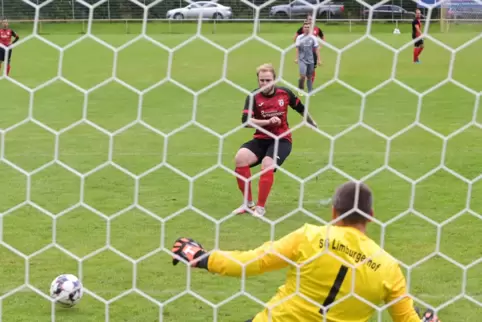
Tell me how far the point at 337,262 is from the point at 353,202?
25 cm

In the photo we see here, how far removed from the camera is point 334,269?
333 centimetres

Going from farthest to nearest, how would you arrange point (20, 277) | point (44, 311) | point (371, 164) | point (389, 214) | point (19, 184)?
point (371, 164) → point (19, 184) → point (389, 214) → point (20, 277) → point (44, 311)

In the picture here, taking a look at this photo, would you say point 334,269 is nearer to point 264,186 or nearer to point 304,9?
point 264,186

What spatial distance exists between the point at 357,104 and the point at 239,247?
8.15m

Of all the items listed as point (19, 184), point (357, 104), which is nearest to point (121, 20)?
point (19, 184)

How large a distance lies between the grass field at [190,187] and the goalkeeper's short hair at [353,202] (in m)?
0.23

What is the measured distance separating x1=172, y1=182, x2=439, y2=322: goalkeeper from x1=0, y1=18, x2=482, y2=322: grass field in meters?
0.23

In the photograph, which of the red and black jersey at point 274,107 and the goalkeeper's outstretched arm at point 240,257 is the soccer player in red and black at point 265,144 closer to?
the red and black jersey at point 274,107

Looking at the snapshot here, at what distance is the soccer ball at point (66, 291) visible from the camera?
14.8 feet

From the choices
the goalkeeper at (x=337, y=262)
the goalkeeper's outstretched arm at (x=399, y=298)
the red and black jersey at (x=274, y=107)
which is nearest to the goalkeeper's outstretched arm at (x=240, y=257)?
the goalkeeper at (x=337, y=262)

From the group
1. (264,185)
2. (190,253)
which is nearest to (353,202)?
(190,253)

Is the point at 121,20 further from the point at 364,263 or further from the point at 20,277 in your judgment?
the point at 364,263

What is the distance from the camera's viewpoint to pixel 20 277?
16.9 feet

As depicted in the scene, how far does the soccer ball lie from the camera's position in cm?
453
